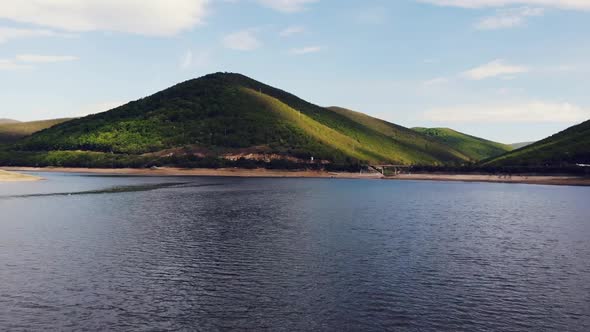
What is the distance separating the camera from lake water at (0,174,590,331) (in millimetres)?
33781

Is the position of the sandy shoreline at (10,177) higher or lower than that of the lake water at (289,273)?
higher

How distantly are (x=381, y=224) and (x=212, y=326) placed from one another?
53.8 meters

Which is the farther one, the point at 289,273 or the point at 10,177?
the point at 10,177

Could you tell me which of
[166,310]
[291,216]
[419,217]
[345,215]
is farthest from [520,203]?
[166,310]

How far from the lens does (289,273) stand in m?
Result: 46.6

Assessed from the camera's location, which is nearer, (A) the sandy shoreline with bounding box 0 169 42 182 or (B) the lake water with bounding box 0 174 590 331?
(B) the lake water with bounding box 0 174 590 331

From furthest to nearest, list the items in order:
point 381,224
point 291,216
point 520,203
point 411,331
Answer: point 520,203 < point 291,216 < point 381,224 < point 411,331

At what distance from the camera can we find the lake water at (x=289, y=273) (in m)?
33.8

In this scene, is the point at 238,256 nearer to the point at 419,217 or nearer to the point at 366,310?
the point at 366,310

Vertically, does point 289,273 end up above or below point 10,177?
below

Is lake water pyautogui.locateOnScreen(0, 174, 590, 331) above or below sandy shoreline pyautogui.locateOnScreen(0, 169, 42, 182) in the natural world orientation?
below

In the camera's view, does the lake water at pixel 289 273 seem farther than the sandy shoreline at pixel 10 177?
No

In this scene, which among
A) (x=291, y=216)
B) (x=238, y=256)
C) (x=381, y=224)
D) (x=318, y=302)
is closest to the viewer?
(x=318, y=302)

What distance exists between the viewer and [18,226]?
2889 inches
